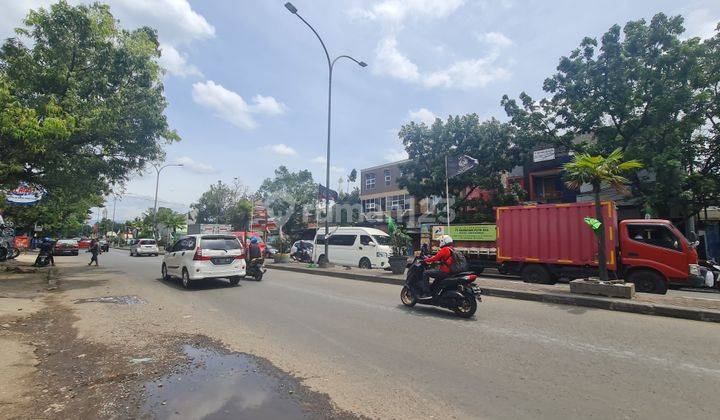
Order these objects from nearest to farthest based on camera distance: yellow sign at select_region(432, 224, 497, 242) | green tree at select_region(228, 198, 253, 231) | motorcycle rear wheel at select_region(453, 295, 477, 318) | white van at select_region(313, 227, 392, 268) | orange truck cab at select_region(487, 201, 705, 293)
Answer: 1. motorcycle rear wheel at select_region(453, 295, 477, 318)
2. orange truck cab at select_region(487, 201, 705, 293)
3. yellow sign at select_region(432, 224, 497, 242)
4. white van at select_region(313, 227, 392, 268)
5. green tree at select_region(228, 198, 253, 231)

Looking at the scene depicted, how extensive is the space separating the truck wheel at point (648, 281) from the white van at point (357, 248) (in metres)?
10.0

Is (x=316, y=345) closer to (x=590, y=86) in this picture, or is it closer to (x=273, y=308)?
(x=273, y=308)

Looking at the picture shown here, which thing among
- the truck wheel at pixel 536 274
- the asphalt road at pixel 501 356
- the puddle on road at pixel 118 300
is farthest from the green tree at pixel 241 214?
the asphalt road at pixel 501 356

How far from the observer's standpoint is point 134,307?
30.5 ft

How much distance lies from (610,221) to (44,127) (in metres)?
17.1

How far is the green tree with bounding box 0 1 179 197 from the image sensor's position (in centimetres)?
1377

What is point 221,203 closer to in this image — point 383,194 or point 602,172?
point 383,194

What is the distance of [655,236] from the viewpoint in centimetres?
1210

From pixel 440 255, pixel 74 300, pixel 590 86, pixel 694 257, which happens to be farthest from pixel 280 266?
pixel 590 86

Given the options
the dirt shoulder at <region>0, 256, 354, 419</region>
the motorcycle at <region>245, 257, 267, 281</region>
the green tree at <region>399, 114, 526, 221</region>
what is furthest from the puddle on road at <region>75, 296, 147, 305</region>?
the green tree at <region>399, 114, 526, 221</region>

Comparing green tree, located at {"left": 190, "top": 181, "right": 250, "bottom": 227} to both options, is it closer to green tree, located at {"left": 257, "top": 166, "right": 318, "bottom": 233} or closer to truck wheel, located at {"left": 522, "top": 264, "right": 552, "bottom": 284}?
green tree, located at {"left": 257, "top": 166, "right": 318, "bottom": 233}

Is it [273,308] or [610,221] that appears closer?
[273,308]

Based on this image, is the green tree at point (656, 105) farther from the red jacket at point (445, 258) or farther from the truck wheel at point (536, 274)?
the red jacket at point (445, 258)

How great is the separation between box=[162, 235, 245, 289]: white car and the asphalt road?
2763 millimetres
